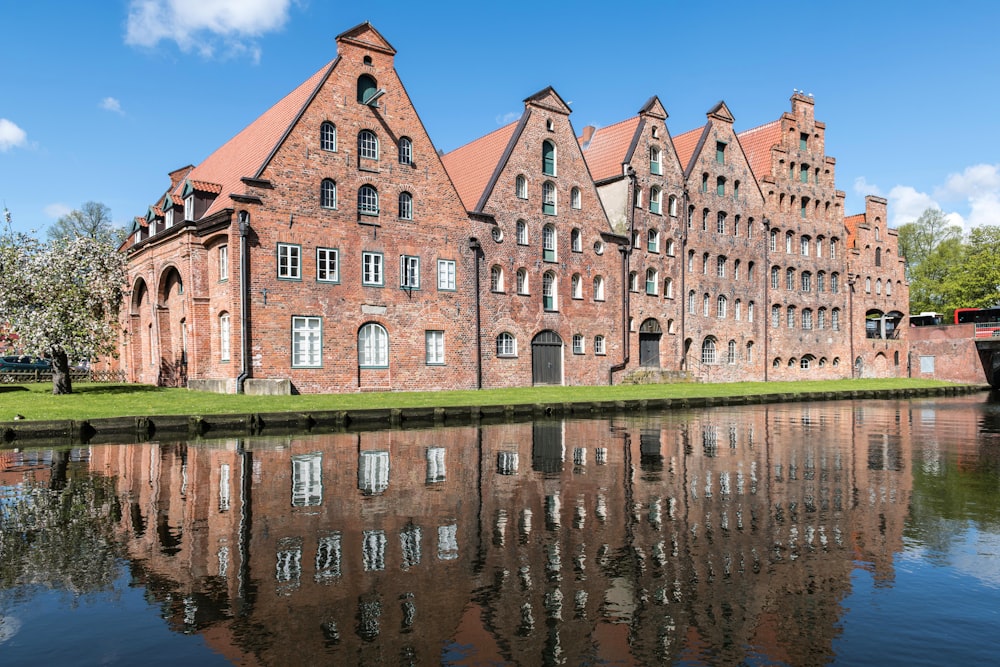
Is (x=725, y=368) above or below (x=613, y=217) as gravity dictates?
below

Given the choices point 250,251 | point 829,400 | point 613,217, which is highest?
point 613,217

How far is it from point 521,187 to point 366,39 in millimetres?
10329

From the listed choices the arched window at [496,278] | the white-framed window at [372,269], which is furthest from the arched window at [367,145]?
the arched window at [496,278]

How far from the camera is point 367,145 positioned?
32.7 m

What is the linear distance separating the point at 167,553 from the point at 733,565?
5107 millimetres

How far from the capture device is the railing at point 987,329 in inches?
2325

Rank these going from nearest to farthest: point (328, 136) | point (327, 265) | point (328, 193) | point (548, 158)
→ point (327, 265)
point (328, 193)
point (328, 136)
point (548, 158)

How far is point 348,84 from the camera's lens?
3209 centimetres

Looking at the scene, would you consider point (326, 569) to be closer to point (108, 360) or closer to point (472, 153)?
point (472, 153)

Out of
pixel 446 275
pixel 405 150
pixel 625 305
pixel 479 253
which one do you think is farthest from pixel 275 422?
pixel 625 305

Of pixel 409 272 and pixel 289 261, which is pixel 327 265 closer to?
pixel 289 261

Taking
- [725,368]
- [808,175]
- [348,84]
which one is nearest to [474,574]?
[348,84]

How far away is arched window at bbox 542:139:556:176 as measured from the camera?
129 ft

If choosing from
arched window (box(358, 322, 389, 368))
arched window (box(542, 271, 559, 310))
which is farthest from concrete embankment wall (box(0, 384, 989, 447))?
arched window (box(542, 271, 559, 310))
